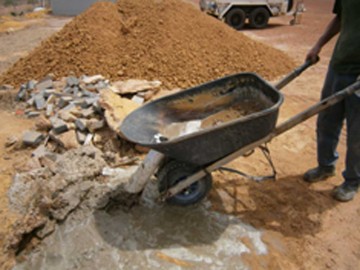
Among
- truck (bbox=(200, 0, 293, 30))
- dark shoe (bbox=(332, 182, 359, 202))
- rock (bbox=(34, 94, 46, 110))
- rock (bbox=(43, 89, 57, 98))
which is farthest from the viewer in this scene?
truck (bbox=(200, 0, 293, 30))

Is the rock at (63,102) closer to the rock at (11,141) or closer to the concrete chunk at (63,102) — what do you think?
the concrete chunk at (63,102)

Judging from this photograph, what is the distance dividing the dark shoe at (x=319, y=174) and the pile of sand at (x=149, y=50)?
3261 millimetres

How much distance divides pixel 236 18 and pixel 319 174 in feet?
32.4

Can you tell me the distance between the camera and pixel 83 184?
3.15m

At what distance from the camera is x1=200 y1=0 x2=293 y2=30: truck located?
11492mm

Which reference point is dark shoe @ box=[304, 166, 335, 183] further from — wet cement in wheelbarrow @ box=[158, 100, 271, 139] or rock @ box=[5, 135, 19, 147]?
rock @ box=[5, 135, 19, 147]

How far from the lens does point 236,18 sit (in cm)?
1195

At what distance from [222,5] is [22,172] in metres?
10.0

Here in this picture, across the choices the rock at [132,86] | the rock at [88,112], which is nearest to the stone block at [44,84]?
the rock at [132,86]

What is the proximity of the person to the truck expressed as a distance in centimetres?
920

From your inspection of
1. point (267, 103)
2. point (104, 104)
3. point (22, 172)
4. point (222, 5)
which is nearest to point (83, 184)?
point (22, 172)

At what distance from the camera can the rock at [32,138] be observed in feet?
13.3

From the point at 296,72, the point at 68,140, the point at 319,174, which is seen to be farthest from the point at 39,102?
the point at 319,174

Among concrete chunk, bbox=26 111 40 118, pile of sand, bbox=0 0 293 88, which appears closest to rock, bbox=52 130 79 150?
concrete chunk, bbox=26 111 40 118
